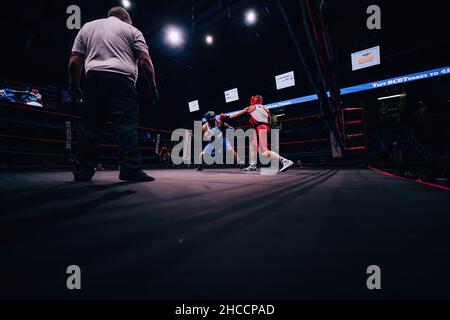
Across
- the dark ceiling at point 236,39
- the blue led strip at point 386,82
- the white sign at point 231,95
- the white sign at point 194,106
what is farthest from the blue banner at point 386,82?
the white sign at point 194,106

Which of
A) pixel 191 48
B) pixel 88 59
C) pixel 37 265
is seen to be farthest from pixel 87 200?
pixel 191 48

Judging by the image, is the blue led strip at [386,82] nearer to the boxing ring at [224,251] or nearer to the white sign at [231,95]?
the white sign at [231,95]

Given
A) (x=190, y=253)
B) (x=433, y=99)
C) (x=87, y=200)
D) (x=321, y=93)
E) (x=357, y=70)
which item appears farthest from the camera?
(x=357, y=70)

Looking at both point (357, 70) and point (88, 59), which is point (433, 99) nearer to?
point (357, 70)

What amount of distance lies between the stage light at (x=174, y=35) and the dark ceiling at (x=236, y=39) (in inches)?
9.4

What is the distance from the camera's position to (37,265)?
0.42m

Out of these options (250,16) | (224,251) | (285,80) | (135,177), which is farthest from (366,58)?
(224,251)

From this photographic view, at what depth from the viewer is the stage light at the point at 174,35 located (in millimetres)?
7180

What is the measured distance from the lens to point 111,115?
199 cm

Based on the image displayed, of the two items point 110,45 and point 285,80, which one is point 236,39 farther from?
point 110,45

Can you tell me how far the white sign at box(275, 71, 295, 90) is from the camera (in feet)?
28.9

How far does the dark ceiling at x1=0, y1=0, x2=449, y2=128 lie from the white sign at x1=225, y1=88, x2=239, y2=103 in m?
0.53
